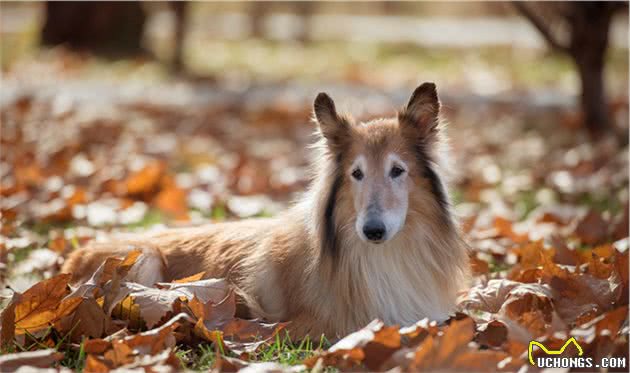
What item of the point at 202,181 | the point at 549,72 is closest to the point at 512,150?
the point at 202,181

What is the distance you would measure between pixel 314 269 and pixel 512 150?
5504mm

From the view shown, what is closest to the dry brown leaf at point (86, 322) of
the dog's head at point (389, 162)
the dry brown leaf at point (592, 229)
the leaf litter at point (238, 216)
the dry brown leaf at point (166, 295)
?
the leaf litter at point (238, 216)

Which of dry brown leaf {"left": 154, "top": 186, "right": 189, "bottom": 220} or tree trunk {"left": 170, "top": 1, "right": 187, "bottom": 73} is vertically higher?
tree trunk {"left": 170, "top": 1, "right": 187, "bottom": 73}

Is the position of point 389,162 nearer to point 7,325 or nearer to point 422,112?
point 422,112

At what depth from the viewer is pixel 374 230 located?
3.68m

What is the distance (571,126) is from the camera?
9586 millimetres

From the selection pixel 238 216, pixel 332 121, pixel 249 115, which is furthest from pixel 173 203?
pixel 249 115

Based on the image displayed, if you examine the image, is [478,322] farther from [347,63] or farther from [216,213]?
[347,63]

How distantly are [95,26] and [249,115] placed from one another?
6.76 m

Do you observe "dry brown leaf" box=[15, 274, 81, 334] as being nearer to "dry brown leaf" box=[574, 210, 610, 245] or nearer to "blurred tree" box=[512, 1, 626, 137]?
"dry brown leaf" box=[574, 210, 610, 245]

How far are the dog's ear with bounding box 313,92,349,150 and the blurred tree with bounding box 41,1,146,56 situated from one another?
42.8 feet

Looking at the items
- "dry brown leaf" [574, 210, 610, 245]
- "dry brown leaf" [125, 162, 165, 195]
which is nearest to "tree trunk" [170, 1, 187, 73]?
"dry brown leaf" [125, 162, 165, 195]

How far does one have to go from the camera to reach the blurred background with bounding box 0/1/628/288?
6.39 m

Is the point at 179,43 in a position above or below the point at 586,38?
below
